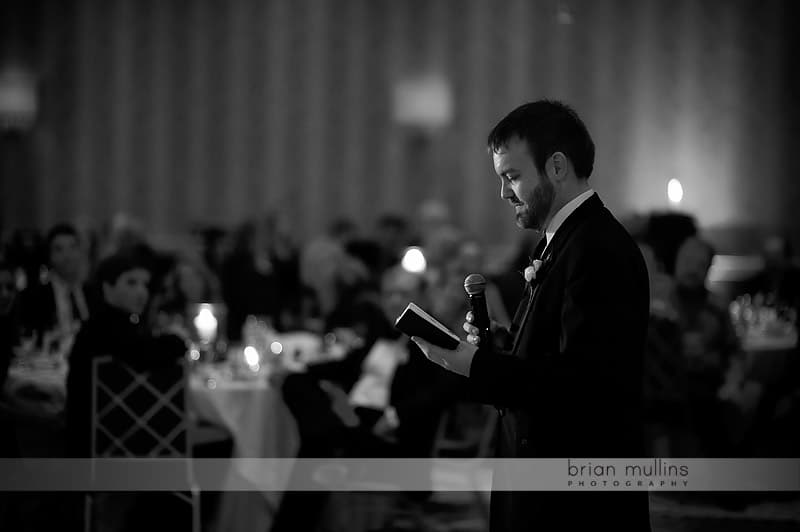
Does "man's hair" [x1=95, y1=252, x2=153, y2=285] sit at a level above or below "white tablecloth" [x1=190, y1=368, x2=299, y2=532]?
above

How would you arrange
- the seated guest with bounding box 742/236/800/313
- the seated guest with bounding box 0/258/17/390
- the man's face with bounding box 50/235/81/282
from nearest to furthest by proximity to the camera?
the seated guest with bounding box 0/258/17/390 < the man's face with bounding box 50/235/81/282 < the seated guest with bounding box 742/236/800/313

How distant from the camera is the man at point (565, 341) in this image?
173 centimetres

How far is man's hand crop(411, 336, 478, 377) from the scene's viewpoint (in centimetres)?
180

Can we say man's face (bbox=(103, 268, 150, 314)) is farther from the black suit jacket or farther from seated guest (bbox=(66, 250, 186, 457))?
the black suit jacket

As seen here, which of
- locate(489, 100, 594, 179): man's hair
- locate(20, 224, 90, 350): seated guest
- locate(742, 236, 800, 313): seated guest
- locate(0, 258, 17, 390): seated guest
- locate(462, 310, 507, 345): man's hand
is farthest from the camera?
locate(742, 236, 800, 313): seated guest

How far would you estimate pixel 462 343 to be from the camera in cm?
183

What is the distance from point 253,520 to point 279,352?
1.08 m

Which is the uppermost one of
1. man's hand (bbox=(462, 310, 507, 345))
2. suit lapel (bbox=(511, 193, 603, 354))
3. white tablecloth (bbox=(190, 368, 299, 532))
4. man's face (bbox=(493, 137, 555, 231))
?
man's face (bbox=(493, 137, 555, 231))

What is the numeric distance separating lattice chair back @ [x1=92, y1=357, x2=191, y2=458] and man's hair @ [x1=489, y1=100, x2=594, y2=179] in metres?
2.24

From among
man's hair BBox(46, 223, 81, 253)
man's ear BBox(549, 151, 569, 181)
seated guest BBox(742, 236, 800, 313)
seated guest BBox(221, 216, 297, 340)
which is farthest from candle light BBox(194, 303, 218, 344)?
seated guest BBox(742, 236, 800, 313)

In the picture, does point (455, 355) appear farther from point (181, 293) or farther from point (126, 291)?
point (181, 293)

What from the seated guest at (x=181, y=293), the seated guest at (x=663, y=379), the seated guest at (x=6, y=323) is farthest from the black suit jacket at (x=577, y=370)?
the seated guest at (x=181, y=293)

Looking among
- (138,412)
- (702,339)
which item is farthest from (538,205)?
(702,339)

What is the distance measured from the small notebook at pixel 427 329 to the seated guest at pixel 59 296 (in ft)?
11.2
